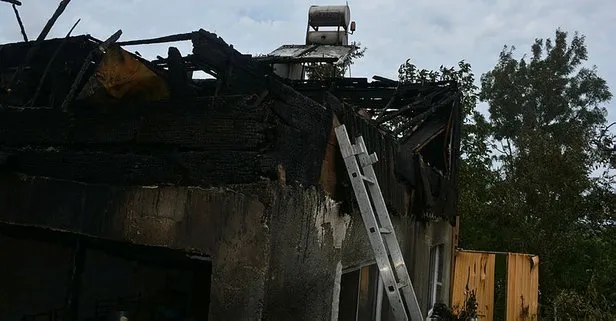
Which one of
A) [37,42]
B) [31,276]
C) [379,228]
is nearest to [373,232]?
[379,228]

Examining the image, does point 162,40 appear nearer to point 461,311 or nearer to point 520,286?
point 461,311

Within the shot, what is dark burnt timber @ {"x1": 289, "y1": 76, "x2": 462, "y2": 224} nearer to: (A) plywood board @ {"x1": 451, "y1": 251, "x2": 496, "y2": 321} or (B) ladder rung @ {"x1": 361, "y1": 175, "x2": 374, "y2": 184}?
(A) plywood board @ {"x1": 451, "y1": 251, "x2": 496, "y2": 321}

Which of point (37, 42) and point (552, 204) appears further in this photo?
point (552, 204)

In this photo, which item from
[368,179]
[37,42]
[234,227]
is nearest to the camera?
[234,227]

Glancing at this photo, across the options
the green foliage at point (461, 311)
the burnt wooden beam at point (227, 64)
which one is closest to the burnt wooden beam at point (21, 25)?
the burnt wooden beam at point (227, 64)

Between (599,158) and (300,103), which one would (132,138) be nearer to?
(300,103)

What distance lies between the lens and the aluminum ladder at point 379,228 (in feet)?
10.9

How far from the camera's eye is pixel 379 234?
10.9 feet

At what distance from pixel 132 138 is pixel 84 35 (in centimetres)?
77

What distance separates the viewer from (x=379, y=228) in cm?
341

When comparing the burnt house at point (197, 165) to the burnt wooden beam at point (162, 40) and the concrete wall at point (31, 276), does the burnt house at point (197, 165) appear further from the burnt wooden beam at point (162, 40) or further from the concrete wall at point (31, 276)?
the concrete wall at point (31, 276)

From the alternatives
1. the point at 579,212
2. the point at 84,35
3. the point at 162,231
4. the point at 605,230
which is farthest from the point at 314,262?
the point at 605,230

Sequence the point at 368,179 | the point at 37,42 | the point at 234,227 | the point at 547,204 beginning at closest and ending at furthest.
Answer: the point at 234,227 < the point at 368,179 < the point at 37,42 < the point at 547,204

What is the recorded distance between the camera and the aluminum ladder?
3330 millimetres
